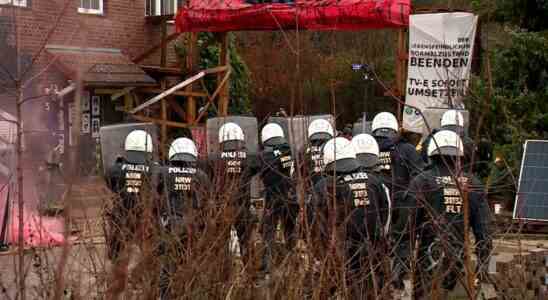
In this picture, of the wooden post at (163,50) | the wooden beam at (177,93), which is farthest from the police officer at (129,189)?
the wooden post at (163,50)

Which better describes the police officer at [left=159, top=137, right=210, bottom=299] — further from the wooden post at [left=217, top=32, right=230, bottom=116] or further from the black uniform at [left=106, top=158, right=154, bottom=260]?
the wooden post at [left=217, top=32, right=230, bottom=116]

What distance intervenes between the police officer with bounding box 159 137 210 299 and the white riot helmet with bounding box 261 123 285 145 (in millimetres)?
2502

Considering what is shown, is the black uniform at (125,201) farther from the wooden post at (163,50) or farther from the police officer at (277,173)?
the wooden post at (163,50)

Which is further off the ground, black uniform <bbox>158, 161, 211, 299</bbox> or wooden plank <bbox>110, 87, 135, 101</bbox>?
wooden plank <bbox>110, 87, 135, 101</bbox>

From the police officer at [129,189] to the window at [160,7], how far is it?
12599mm

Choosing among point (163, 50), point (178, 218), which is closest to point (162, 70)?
point (163, 50)

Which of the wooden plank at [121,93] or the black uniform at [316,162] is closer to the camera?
the black uniform at [316,162]

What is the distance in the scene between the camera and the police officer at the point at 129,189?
5.41m

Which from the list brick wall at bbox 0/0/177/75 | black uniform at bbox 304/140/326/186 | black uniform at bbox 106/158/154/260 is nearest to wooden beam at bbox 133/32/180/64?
brick wall at bbox 0/0/177/75

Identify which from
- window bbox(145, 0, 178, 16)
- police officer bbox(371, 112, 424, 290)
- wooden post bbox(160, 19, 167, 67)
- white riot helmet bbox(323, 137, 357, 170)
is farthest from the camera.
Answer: window bbox(145, 0, 178, 16)

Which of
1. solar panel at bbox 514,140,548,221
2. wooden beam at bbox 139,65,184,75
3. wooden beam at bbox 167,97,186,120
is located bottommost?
solar panel at bbox 514,140,548,221

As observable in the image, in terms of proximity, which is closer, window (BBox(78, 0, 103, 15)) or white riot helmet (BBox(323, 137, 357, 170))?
white riot helmet (BBox(323, 137, 357, 170))

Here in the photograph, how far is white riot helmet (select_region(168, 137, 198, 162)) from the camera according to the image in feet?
29.7

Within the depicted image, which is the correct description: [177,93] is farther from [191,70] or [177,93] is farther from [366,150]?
[366,150]
